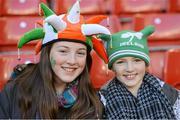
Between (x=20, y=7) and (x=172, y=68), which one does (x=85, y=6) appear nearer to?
(x=20, y=7)

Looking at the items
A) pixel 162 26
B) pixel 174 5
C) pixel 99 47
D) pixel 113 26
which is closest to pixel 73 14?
pixel 99 47

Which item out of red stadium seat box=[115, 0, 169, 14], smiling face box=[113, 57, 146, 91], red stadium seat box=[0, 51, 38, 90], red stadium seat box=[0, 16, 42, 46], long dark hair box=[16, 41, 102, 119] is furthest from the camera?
red stadium seat box=[115, 0, 169, 14]

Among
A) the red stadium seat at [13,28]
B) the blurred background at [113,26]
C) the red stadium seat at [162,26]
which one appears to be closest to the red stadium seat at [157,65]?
the blurred background at [113,26]

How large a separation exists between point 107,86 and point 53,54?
1.08ft

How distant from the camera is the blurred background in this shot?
2383 mm

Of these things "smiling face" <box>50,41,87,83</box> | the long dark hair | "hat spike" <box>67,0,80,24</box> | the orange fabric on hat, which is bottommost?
the long dark hair

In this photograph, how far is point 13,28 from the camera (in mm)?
2912

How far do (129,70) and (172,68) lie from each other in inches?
27.3

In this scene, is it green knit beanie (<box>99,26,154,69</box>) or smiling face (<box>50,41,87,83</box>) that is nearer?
smiling face (<box>50,41,87,83</box>)

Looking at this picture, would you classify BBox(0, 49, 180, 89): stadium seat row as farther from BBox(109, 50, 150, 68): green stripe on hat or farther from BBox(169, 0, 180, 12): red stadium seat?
BBox(169, 0, 180, 12): red stadium seat

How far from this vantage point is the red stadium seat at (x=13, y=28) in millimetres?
2879

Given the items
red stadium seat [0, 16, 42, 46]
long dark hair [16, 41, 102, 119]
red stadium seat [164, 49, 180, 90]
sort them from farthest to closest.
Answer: red stadium seat [0, 16, 42, 46]
red stadium seat [164, 49, 180, 90]
long dark hair [16, 41, 102, 119]

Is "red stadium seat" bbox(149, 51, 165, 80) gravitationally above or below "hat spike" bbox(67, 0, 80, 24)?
below

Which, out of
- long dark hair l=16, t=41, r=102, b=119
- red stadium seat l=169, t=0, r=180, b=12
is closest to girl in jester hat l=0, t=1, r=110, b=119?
long dark hair l=16, t=41, r=102, b=119
